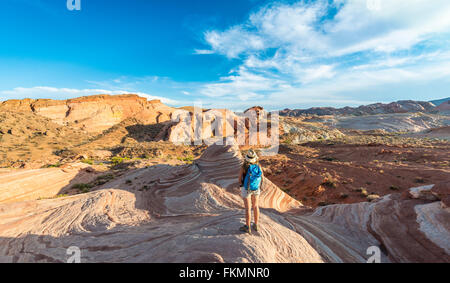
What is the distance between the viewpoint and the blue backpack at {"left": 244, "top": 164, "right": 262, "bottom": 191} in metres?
4.07

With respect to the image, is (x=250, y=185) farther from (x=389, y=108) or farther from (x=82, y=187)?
(x=389, y=108)

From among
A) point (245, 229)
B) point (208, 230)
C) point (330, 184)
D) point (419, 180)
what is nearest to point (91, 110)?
point (330, 184)

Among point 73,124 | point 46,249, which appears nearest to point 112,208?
point 46,249

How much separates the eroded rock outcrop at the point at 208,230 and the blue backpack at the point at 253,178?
951 mm

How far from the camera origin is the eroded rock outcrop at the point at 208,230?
3668mm

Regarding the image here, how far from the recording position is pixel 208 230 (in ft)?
14.3

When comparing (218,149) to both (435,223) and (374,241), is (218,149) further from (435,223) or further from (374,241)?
(435,223)

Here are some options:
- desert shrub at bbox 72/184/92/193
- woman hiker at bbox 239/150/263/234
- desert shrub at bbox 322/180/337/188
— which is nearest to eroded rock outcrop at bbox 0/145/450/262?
woman hiker at bbox 239/150/263/234

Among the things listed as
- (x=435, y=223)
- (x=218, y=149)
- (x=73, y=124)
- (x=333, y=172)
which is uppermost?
(x=73, y=124)

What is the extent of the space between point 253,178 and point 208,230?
5.17ft

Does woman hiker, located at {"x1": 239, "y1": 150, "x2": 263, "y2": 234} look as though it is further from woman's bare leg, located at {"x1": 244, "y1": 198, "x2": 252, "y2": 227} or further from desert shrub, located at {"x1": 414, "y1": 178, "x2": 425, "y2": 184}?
desert shrub, located at {"x1": 414, "y1": 178, "x2": 425, "y2": 184}

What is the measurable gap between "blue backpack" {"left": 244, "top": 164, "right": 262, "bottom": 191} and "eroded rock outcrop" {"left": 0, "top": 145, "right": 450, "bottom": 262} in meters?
0.95
